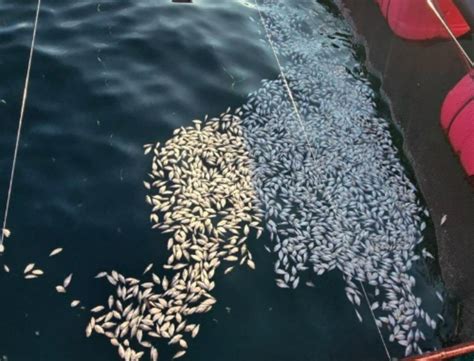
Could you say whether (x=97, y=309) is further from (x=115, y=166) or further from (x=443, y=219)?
(x=443, y=219)

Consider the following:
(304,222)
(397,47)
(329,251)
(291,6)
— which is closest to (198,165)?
(304,222)

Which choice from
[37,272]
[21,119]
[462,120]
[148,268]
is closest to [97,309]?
[148,268]

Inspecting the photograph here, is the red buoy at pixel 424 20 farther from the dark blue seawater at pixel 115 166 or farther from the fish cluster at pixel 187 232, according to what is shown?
the fish cluster at pixel 187 232

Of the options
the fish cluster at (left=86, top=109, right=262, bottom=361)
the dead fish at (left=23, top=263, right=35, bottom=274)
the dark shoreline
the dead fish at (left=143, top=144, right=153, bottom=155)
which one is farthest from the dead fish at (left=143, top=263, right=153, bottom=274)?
the dark shoreline

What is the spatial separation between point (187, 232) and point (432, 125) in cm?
615

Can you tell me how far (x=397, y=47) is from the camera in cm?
1316

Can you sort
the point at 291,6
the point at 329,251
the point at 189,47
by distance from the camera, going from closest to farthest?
the point at 329,251 → the point at 189,47 → the point at 291,6

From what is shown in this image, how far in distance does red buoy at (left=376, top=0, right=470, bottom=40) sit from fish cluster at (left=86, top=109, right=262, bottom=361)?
5.03 m

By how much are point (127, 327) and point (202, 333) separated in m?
1.24

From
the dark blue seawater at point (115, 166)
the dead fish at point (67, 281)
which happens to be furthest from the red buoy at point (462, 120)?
the dead fish at point (67, 281)

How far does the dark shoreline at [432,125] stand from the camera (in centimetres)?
913

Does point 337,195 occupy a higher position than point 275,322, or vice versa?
point 337,195

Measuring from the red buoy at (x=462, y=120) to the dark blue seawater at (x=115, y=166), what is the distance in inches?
96.7

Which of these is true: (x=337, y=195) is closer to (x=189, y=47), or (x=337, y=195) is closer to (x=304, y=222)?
(x=304, y=222)
